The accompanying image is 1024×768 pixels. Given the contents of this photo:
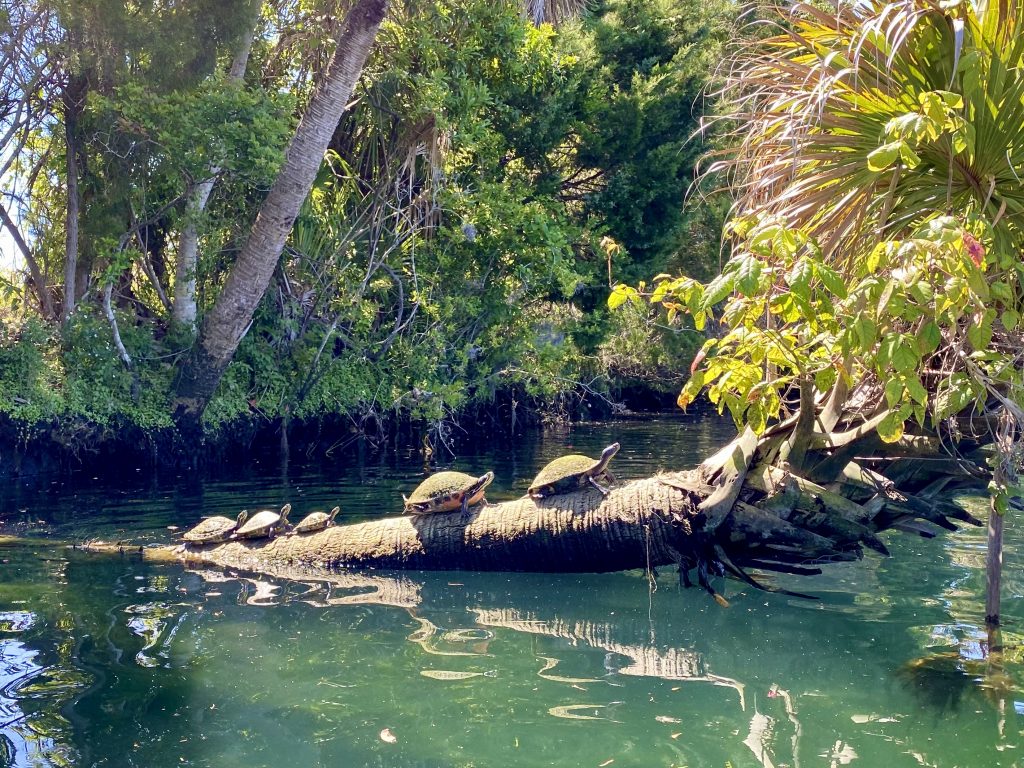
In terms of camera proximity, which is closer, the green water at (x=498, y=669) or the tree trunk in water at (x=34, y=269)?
the green water at (x=498, y=669)

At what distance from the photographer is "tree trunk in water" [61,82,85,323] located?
13344 mm

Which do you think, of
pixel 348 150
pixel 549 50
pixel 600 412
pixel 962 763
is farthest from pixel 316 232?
pixel 962 763

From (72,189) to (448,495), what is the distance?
31.1 ft

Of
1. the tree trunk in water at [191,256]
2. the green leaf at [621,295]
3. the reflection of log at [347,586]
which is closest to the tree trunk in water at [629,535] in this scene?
the reflection of log at [347,586]

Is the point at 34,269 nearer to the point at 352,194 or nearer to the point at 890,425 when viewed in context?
the point at 352,194

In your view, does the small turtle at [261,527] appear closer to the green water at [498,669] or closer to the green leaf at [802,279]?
the green water at [498,669]

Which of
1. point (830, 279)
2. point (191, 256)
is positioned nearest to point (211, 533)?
point (830, 279)

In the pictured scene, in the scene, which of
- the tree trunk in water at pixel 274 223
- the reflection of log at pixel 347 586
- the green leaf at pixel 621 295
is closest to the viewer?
the green leaf at pixel 621 295

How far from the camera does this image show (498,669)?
5.32 meters

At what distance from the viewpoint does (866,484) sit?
616cm

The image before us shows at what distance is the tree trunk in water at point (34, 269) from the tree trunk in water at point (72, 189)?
0.62 metres

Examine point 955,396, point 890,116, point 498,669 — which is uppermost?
point 890,116

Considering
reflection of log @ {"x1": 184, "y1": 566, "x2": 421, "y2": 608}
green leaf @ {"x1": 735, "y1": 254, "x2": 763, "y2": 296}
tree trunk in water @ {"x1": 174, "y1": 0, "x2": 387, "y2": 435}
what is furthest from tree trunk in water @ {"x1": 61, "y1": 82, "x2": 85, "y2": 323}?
green leaf @ {"x1": 735, "y1": 254, "x2": 763, "y2": 296}

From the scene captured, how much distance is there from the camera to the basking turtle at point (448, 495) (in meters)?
7.52
